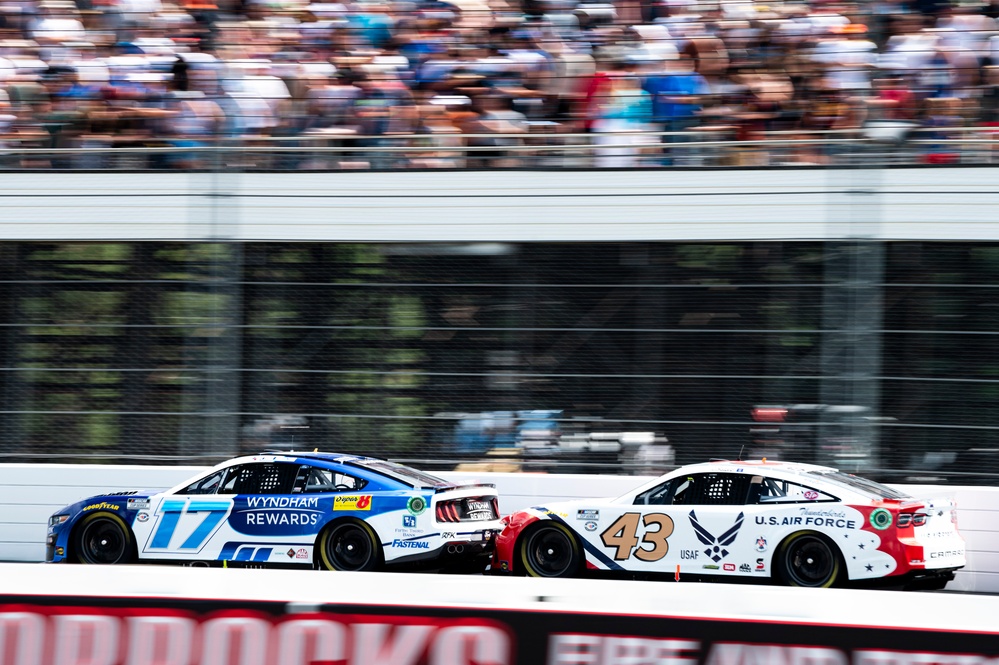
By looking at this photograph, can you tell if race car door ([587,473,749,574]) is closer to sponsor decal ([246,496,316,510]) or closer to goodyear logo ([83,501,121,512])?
sponsor decal ([246,496,316,510])

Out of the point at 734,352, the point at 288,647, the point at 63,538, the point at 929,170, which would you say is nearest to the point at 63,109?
the point at 63,538

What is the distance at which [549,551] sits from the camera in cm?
1026

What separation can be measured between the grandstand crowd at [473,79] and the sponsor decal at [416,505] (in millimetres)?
3588

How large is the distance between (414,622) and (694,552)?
6519mm

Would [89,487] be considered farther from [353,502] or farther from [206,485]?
[353,502]

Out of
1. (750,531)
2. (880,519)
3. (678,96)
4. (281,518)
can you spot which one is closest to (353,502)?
(281,518)

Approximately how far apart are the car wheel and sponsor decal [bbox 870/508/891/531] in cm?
240

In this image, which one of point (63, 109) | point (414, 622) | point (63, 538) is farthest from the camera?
point (63, 109)

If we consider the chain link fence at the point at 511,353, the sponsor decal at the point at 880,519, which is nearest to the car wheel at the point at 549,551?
the chain link fence at the point at 511,353

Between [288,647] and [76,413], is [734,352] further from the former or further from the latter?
[288,647]

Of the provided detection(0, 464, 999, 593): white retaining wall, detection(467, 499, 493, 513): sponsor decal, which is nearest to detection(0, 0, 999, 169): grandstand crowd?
detection(0, 464, 999, 593): white retaining wall

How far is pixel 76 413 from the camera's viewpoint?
1201cm

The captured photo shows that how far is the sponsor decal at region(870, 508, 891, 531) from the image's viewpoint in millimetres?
9133

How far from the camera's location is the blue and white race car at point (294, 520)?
9.81 meters
